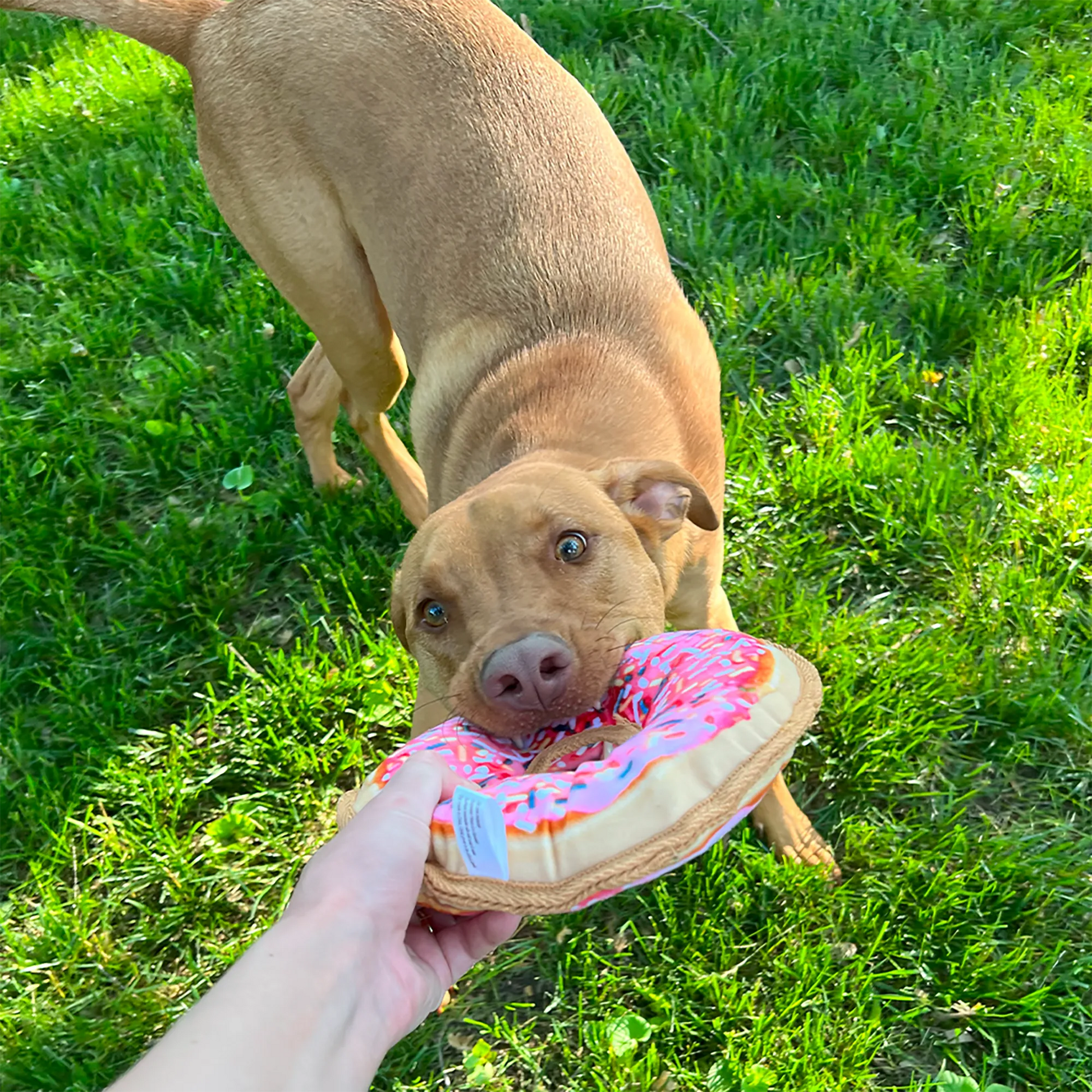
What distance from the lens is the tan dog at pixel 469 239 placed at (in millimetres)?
3234

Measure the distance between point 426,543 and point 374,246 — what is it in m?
1.44

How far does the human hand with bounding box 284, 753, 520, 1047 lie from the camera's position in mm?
1953

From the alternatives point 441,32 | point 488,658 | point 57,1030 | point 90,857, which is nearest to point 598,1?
point 441,32

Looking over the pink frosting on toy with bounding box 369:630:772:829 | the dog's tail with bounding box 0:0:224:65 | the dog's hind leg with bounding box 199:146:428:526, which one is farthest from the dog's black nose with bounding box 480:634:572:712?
the dog's tail with bounding box 0:0:224:65

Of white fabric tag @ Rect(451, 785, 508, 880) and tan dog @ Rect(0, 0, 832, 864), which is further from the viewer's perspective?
tan dog @ Rect(0, 0, 832, 864)

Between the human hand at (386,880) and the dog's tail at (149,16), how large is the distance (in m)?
2.97

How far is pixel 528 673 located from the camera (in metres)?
2.28

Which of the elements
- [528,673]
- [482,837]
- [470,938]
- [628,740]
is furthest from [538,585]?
[470,938]

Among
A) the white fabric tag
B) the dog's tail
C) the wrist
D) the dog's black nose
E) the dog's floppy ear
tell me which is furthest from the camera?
the dog's tail

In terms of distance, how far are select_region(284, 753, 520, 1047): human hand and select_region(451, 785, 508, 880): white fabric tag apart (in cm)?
7

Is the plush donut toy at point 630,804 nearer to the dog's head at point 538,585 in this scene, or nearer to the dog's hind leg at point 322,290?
the dog's head at point 538,585

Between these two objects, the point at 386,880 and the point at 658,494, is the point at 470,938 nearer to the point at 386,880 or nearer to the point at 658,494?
the point at 386,880

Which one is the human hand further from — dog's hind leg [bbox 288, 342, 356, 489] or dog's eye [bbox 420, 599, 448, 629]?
dog's hind leg [bbox 288, 342, 356, 489]

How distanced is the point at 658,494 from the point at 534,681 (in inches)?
32.0
